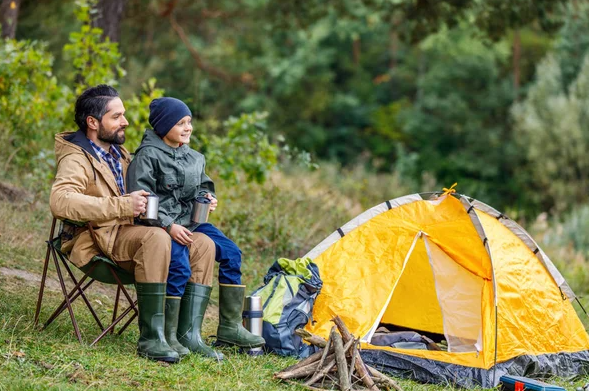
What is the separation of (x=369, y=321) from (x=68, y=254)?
1.89 m

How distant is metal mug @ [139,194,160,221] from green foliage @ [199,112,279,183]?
3595 millimetres

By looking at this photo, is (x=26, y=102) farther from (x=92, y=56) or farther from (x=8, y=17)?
(x=8, y=17)

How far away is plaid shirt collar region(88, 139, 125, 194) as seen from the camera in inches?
161

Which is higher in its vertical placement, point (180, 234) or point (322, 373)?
point (180, 234)

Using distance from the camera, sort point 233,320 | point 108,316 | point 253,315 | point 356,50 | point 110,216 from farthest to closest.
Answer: point 356,50 < point 108,316 < point 253,315 < point 233,320 < point 110,216

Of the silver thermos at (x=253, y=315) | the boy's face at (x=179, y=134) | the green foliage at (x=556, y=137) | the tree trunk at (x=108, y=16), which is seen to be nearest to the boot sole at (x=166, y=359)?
the silver thermos at (x=253, y=315)

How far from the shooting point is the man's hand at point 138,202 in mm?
3777

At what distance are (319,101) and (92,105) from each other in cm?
2284

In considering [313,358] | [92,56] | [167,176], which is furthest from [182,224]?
[92,56]

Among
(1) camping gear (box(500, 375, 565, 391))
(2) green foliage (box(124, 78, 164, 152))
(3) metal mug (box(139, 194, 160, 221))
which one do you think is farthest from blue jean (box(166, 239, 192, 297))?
(2) green foliage (box(124, 78, 164, 152))

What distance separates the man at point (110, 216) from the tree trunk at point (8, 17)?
494 cm

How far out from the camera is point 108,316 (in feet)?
16.5

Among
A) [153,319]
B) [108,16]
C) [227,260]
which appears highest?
[108,16]

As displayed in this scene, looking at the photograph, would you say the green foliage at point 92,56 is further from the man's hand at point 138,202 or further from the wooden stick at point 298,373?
the wooden stick at point 298,373
